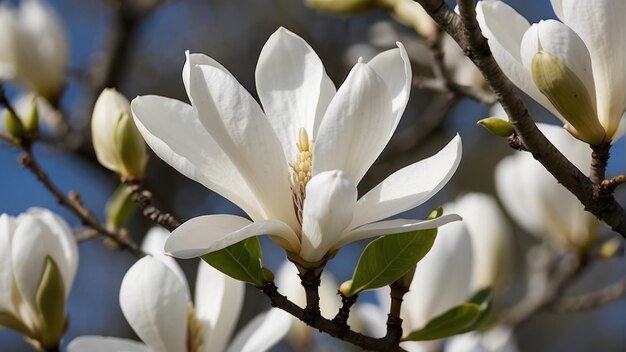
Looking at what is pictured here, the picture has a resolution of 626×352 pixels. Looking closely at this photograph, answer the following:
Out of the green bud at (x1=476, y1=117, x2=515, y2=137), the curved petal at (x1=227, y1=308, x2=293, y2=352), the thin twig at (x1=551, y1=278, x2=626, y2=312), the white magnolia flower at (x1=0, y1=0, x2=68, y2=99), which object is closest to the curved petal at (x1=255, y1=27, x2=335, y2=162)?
the green bud at (x1=476, y1=117, x2=515, y2=137)

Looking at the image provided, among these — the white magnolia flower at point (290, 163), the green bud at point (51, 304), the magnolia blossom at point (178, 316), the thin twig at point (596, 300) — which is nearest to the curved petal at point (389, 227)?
the white magnolia flower at point (290, 163)

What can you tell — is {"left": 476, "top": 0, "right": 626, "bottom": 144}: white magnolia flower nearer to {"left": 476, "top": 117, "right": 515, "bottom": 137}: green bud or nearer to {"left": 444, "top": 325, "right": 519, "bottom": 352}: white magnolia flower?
{"left": 476, "top": 117, "right": 515, "bottom": 137}: green bud

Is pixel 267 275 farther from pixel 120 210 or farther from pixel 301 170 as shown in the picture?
pixel 120 210

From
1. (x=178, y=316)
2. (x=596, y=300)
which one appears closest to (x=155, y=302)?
(x=178, y=316)

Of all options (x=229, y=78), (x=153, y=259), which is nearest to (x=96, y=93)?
(x=153, y=259)

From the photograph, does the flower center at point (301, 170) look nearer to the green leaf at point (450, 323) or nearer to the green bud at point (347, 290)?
the green bud at point (347, 290)

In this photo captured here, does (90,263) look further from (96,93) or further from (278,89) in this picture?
(278,89)

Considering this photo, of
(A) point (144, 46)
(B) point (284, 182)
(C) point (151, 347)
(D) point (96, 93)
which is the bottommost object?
Result: (C) point (151, 347)
